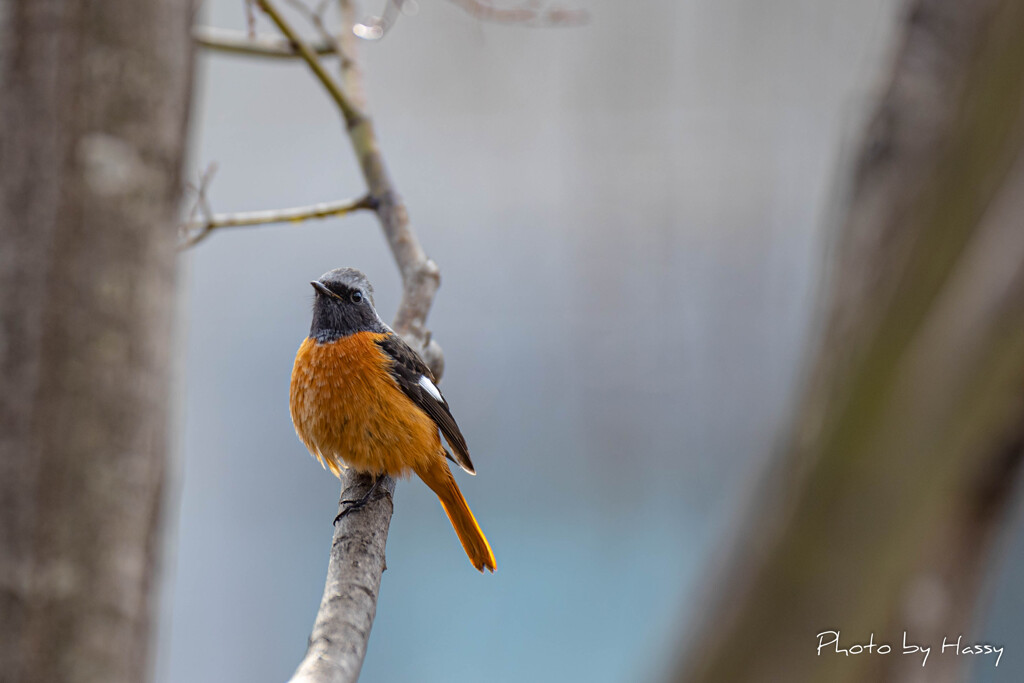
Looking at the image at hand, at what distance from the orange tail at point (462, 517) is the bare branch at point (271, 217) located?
1286 mm

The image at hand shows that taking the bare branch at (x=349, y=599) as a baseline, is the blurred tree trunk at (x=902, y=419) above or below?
above

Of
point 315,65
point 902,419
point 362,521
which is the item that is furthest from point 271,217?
point 902,419

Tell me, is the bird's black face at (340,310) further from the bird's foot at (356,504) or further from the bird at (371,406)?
the bird's foot at (356,504)

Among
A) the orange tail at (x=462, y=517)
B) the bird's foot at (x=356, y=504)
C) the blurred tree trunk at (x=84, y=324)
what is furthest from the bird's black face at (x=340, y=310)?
the blurred tree trunk at (x=84, y=324)

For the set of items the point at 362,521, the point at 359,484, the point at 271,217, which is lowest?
the point at 359,484

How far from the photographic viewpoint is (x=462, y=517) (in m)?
3.92

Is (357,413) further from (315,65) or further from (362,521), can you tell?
(315,65)

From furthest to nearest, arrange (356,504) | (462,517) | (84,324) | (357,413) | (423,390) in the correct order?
(462,517)
(423,390)
(357,413)
(356,504)
(84,324)

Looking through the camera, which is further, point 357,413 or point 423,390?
point 423,390

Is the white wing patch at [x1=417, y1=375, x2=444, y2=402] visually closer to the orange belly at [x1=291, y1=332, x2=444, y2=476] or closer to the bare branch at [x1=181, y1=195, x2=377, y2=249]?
the orange belly at [x1=291, y1=332, x2=444, y2=476]

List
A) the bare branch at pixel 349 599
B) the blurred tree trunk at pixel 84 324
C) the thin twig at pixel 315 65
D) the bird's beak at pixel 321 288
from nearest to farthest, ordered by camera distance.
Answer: the blurred tree trunk at pixel 84 324 < the bare branch at pixel 349 599 < the thin twig at pixel 315 65 < the bird's beak at pixel 321 288

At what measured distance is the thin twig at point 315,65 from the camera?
3.42 meters

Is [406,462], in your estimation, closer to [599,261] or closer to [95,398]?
[95,398]

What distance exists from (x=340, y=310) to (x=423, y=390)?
2.04 feet
